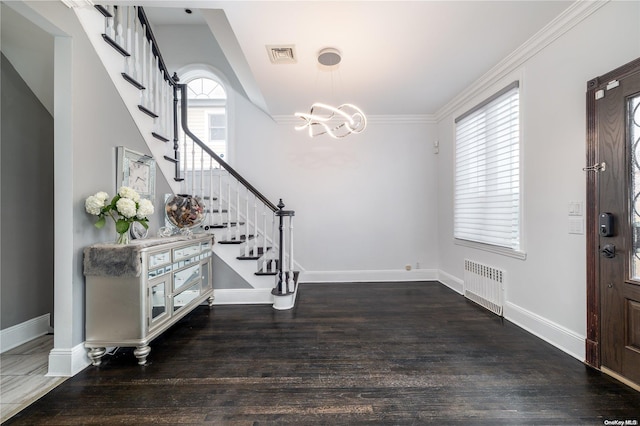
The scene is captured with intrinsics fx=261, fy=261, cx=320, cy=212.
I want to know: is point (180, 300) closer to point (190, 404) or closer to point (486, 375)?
point (190, 404)

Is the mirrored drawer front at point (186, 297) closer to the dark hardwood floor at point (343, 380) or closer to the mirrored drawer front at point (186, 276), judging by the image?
the mirrored drawer front at point (186, 276)

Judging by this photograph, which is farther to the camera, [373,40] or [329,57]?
[329,57]

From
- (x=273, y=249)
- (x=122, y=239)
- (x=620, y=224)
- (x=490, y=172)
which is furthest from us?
(x=273, y=249)

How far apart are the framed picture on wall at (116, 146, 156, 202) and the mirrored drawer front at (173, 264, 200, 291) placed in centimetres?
91

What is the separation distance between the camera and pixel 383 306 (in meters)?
3.39

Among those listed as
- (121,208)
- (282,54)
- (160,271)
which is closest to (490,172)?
(282,54)

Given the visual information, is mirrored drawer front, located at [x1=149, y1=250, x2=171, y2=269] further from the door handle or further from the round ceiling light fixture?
the door handle

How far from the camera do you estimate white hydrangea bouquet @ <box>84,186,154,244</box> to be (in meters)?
2.05

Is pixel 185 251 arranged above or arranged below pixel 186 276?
above

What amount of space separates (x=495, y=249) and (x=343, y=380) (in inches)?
96.5

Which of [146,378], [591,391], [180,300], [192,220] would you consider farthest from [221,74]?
[591,391]

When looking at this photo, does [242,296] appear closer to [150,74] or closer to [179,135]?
[179,135]

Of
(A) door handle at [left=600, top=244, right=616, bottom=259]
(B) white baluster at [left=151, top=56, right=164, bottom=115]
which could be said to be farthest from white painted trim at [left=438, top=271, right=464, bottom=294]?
(B) white baluster at [left=151, top=56, right=164, bottom=115]

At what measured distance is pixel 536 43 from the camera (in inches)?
99.2
